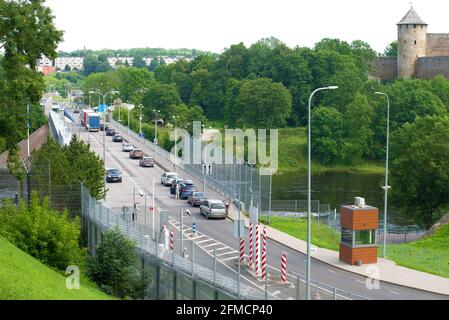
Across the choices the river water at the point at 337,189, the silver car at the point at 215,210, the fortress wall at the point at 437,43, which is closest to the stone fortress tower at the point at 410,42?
the fortress wall at the point at 437,43

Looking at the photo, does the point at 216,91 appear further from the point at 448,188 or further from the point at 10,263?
the point at 10,263

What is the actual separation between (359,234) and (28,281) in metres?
17.8

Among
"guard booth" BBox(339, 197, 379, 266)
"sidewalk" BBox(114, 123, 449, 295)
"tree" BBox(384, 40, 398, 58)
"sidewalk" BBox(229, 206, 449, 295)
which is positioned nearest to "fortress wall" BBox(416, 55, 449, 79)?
"tree" BBox(384, 40, 398, 58)

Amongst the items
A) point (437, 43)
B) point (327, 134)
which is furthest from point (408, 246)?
point (437, 43)

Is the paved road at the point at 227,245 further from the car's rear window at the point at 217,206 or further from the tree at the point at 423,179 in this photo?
the tree at the point at 423,179

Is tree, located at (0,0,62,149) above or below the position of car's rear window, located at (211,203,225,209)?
above

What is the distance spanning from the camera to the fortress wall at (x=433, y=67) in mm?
139750

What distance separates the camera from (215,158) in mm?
62594

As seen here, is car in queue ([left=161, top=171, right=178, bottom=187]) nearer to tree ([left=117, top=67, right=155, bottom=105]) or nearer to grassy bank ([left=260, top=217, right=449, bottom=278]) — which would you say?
grassy bank ([left=260, top=217, right=449, bottom=278])

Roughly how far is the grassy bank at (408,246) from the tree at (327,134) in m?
64.5

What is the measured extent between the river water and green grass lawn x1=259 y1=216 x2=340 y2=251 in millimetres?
17813

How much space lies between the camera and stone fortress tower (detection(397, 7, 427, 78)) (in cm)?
14362

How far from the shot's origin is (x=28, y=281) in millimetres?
21469
